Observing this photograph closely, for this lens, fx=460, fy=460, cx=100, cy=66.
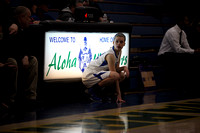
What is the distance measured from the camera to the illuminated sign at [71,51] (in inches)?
307

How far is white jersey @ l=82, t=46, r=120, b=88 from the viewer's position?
7.88 metres

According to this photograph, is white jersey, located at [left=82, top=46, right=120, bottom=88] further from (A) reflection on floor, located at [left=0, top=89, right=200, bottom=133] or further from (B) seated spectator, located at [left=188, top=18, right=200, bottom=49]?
(B) seated spectator, located at [left=188, top=18, right=200, bottom=49]

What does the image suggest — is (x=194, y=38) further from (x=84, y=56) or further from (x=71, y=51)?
(x=71, y=51)

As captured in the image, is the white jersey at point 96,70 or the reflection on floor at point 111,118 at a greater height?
the white jersey at point 96,70

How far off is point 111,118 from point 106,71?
1.81m

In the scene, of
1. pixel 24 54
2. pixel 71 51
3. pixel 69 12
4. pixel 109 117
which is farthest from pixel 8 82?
pixel 69 12

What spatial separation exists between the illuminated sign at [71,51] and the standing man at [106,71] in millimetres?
263

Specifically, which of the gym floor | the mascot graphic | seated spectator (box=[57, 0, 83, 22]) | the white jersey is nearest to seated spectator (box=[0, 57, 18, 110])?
the gym floor

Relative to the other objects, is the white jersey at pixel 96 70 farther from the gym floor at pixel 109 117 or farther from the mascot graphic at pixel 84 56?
the gym floor at pixel 109 117

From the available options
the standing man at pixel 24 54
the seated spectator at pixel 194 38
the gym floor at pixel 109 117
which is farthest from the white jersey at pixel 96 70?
the seated spectator at pixel 194 38

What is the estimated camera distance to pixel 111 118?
6.10 metres

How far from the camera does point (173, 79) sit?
10.3 metres

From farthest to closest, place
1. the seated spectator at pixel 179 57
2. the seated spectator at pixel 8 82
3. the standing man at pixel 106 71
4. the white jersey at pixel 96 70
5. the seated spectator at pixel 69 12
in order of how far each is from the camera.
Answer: the seated spectator at pixel 179 57 < the seated spectator at pixel 69 12 < the white jersey at pixel 96 70 < the standing man at pixel 106 71 < the seated spectator at pixel 8 82

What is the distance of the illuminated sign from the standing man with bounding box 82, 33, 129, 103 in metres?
0.26
